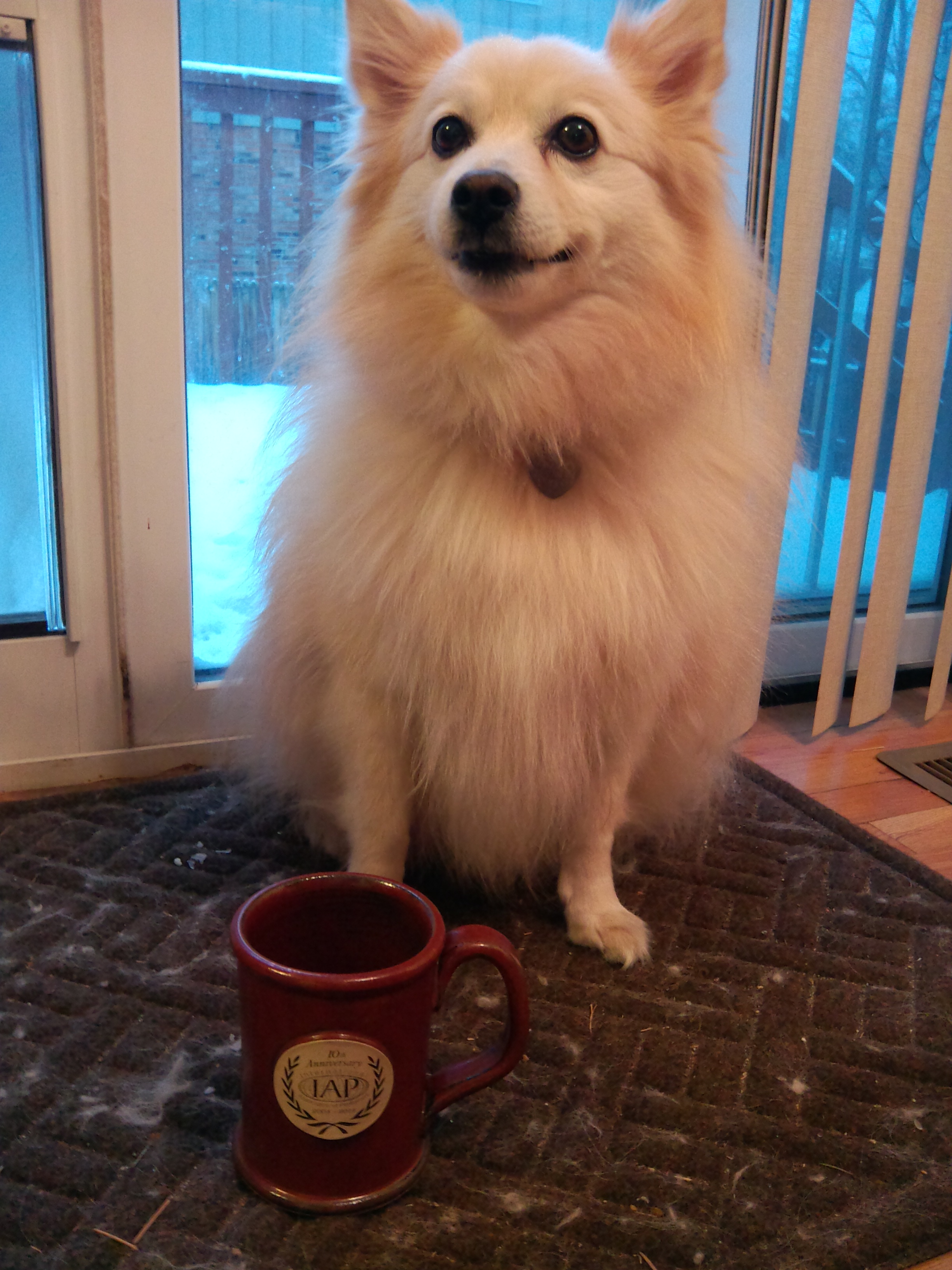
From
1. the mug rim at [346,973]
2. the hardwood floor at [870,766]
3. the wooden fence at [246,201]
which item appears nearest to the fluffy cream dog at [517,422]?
the mug rim at [346,973]

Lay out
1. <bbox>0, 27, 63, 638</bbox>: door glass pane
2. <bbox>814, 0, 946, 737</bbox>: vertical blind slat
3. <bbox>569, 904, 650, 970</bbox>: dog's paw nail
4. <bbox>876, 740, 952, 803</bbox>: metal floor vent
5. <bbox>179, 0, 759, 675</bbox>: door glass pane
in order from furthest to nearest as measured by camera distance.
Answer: <bbox>876, 740, 952, 803</bbox>: metal floor vent
<bbox>814, 0, 946, 737</bbox>: vertical blind slat
<bbox>179, 0, 759, 675</bbox>: door glass pane
<bbox>0, 27, 63, 638</bbox>: door glass pane
<bbox>569, 904, 650, 970</bbox>: dog's paw nail

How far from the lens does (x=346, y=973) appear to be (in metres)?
0.99

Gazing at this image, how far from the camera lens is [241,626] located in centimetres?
154

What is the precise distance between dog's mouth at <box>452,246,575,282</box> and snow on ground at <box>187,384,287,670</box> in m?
0.71

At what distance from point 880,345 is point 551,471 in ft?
3.31

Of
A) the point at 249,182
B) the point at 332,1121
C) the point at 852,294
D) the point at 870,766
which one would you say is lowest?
the point at 870,766

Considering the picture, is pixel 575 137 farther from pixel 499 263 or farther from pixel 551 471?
pixel 551 471

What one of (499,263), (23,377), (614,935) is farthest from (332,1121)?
(23,377)

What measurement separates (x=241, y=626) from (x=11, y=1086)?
2.33ft

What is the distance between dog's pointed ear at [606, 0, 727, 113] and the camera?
1145 mm

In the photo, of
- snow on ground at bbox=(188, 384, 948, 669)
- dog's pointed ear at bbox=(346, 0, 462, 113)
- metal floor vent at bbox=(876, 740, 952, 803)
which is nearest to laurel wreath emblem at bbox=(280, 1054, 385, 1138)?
snow on ground at bbox=(188, 384, 948, 669)

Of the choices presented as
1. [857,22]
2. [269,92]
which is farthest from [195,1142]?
[857,22]

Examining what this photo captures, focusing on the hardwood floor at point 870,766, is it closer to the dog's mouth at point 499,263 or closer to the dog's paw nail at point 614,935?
the dog's paw nail at point 614,935

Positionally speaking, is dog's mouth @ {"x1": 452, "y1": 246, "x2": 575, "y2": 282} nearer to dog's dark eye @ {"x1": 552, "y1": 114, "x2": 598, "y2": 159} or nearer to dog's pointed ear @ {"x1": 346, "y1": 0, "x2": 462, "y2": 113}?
dog's dark eye @ {"x1": 552, "y1": 114, "x2": 598, "y2": 159}
